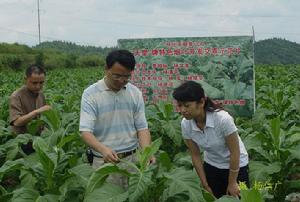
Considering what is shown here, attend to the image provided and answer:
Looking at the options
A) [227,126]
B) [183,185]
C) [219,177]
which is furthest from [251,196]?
[219,177]

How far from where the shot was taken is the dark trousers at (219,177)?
13.3 ft

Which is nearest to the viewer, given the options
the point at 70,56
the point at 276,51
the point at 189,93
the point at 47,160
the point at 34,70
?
the point at 189,93

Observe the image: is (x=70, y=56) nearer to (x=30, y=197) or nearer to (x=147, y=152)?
(x=30, y=197)

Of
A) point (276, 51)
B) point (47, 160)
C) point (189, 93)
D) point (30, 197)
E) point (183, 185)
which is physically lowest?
point (30, 197)

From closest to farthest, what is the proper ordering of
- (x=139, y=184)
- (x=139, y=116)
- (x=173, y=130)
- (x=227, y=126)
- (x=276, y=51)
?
(x=139, y=184) < (x=227, y=126) < (x=139, y=116) < (x=173, y=130) < (x=276, y=51)

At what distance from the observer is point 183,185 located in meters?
3.51

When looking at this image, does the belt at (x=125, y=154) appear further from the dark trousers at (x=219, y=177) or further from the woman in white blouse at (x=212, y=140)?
the dark trousers at (x=219, y=177)

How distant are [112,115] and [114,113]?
0.02 meters

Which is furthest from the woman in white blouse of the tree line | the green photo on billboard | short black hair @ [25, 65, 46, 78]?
the tree line

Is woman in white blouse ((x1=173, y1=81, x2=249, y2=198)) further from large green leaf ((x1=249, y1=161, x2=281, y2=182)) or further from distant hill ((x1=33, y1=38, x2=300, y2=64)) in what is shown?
distant hill ((x1=33, y1=38, x2=300, y2=64))

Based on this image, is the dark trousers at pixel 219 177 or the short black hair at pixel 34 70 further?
the short black hair at pixel 34 70

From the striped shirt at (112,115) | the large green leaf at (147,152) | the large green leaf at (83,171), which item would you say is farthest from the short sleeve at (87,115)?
the large green leaf at (147,152)

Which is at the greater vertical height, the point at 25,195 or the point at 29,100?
the point at 29,100

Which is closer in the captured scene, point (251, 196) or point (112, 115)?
point (251, 196)
